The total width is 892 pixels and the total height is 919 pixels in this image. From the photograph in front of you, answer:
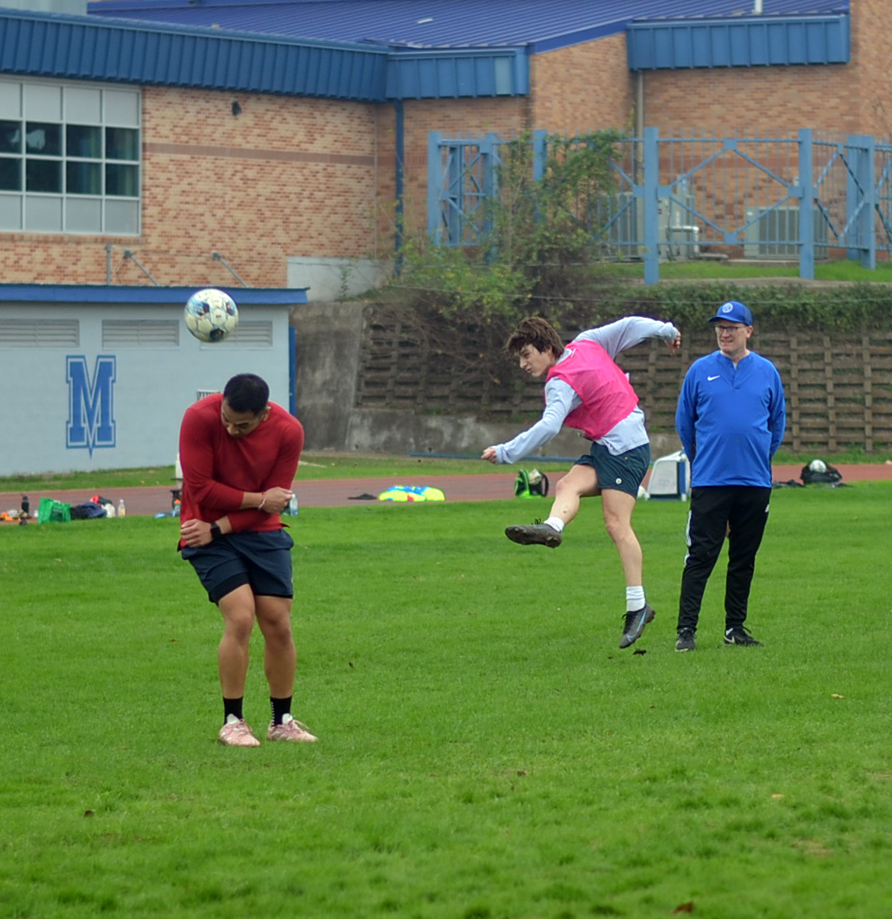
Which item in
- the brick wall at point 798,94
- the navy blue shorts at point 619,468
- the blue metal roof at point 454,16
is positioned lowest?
the navy blue shorts at point 619,468

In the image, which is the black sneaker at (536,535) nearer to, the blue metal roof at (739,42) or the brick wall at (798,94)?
the brick wall at (798,94)

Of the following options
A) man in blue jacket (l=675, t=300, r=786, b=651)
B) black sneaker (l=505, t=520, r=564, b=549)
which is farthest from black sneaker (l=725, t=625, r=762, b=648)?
black sneaker (l=505, t=520, r=564, b=549)

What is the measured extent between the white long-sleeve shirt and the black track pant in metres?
0.57

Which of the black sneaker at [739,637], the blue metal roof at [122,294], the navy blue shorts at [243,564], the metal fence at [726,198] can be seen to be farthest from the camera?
the metal fence at [726,198]

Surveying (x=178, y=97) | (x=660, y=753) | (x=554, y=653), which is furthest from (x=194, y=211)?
(x=660, y=753)

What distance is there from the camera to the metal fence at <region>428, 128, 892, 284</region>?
36.2 m

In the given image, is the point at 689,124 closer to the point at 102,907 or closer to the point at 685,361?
the point at 685,361

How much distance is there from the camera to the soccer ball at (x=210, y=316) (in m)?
23.8

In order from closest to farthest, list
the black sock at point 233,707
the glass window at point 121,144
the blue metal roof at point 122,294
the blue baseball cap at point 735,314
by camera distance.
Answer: the black sock at point 233,707 < the blue baseball cap at point 735,314 < the blue metal roof at point 122,294 < the glass window at point 121,144

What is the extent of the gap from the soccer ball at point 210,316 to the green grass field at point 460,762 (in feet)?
35.0

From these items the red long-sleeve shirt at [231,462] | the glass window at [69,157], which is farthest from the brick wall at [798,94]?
the red long-sleeve shirt at [231,462]

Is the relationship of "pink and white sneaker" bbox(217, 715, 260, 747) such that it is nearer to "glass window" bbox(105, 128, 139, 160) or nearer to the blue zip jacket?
the blue zip jacket

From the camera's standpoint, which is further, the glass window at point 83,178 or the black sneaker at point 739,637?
the glass window at point 83,178

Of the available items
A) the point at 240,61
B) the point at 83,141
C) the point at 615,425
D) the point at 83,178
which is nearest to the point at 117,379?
the point at 83,178
